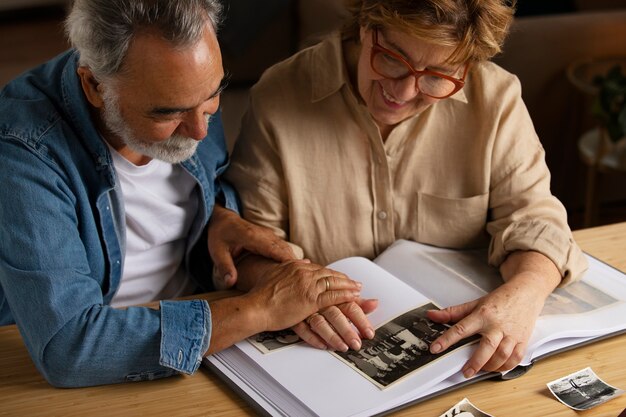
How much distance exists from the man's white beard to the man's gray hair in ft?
0.20

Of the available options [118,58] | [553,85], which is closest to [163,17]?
[118,58]

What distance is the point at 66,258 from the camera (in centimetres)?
135

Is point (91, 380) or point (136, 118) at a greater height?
point (136, 118)

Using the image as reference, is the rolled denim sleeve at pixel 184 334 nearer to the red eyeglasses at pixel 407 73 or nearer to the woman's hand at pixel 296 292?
the woman's hand at pixel 296 292

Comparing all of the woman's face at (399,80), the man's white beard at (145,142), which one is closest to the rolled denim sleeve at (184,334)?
the man's white beard at (145,142)

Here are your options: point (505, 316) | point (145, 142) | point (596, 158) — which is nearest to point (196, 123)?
point (145, 142)

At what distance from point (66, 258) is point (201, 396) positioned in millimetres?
292

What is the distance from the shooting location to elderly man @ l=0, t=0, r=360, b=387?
4.34ft

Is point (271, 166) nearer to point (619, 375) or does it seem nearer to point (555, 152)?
point (619, 375)

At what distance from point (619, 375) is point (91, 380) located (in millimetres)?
801

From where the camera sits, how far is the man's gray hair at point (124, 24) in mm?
1320

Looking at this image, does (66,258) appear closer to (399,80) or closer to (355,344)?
(355,344)

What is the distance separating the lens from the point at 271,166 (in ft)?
5.72

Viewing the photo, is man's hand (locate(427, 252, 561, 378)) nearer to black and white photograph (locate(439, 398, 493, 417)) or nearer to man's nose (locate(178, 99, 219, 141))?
black and white photograph (locate(439, 398, 493, 417))
